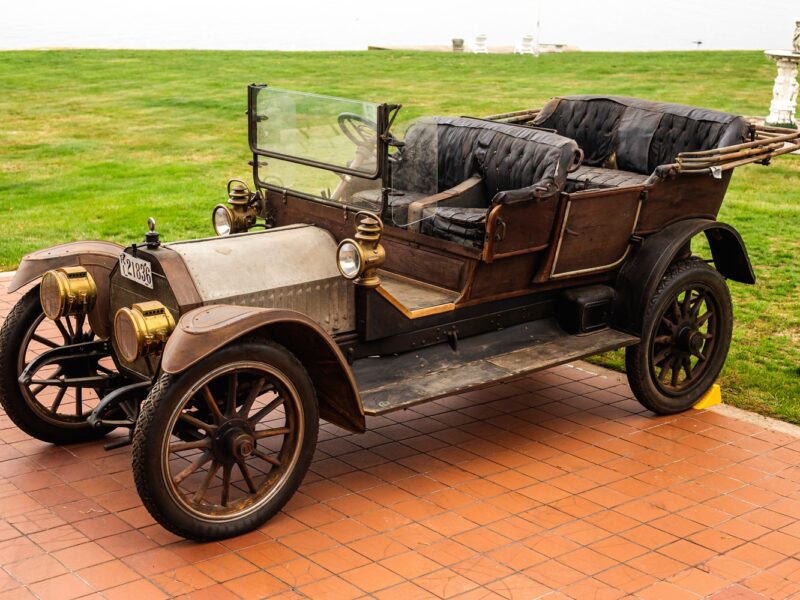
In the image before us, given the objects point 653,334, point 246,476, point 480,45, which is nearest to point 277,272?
point 246,476

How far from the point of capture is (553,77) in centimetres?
2050

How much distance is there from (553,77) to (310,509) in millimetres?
16643

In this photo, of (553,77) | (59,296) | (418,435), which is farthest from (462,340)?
(553,77)

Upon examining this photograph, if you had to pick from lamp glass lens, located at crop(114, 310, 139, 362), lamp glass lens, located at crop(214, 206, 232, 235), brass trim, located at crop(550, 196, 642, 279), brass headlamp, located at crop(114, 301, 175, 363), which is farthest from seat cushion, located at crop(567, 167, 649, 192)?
lamp glass lens, located at crop(114, 310, 139, 362)

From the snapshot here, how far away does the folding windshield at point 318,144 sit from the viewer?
5375 millimetres

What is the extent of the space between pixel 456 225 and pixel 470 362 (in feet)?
2.37

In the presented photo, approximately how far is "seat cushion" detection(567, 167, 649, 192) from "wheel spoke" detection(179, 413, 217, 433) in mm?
3142

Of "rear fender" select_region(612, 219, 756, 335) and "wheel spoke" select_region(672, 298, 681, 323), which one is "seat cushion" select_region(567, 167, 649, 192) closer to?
"rear fender" select_region(612, 219, 756, 335)

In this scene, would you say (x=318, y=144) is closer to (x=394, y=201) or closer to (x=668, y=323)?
(x=394, y=201)

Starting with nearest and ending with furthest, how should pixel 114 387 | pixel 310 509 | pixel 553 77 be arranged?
pixel 310 509 → pixel 114 387 → pixel 553 77

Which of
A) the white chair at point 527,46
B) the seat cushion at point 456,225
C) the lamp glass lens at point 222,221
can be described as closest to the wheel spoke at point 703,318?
the seat cushion at point 456,225

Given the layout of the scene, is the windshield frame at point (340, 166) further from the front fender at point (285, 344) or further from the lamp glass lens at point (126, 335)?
the lamp glass lens at point (126, 335)

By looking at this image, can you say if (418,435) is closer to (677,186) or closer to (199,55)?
(677,186)

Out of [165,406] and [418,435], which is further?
[418,435]
